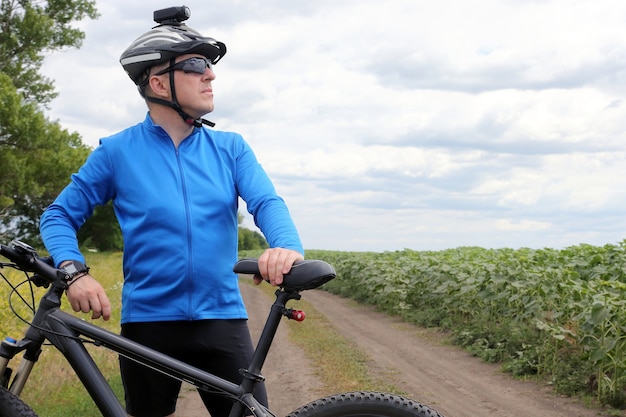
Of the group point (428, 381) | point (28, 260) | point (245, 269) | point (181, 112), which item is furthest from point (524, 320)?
point (28, 260)

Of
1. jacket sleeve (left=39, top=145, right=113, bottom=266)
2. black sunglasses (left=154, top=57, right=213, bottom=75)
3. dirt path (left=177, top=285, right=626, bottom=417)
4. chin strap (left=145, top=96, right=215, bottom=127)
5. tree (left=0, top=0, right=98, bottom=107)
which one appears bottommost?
dirt path (left=177, top=285, right=626, bottom=417)

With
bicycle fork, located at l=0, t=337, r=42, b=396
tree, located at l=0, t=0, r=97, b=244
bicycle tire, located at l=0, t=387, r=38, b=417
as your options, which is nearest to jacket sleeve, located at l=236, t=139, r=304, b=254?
bicycle fork, located at l=0, t=337, r=42, b=396

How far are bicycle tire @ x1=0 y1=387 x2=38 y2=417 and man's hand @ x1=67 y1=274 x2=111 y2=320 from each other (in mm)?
380

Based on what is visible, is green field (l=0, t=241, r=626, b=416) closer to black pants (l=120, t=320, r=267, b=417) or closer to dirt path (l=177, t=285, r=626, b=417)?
dirt path (l=177, t=285, r=626, b=417)

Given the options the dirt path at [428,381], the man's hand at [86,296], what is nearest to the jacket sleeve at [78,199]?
the man's hand at [86,296]

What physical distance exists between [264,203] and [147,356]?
72cm

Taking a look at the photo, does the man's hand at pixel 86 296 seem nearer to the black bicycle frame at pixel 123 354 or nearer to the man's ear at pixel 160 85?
the black bicycle frame at pixel 123 354

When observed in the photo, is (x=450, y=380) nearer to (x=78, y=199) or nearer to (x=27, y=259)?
(x=78, y=199)

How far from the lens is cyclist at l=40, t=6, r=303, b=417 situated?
294 cm

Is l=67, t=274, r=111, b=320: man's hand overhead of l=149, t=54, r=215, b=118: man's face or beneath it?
beneath

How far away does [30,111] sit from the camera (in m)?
32.1

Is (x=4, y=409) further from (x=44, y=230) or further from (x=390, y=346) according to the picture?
(x=390, y=346)

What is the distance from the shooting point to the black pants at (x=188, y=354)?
298 centimetres

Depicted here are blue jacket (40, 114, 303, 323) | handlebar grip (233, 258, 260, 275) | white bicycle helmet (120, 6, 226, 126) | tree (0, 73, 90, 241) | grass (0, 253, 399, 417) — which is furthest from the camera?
tree (0, 73, 90, 241)
